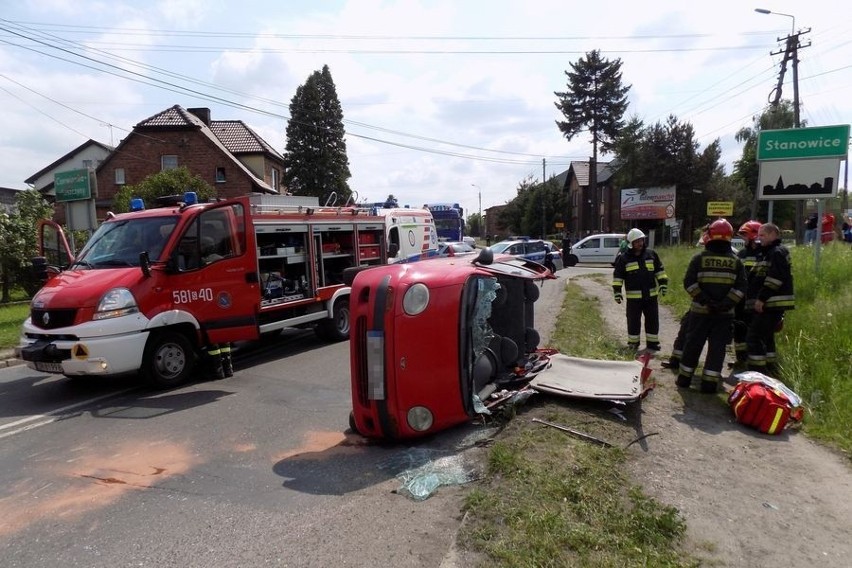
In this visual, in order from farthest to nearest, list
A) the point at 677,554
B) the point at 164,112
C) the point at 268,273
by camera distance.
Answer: the point at 164,112 → the point at 268,273 → the point at 677,554

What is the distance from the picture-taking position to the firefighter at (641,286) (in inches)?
316

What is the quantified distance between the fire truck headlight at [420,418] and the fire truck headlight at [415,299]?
78 cm

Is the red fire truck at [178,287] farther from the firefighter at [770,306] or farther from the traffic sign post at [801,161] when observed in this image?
the traffic sign post at [801,161]

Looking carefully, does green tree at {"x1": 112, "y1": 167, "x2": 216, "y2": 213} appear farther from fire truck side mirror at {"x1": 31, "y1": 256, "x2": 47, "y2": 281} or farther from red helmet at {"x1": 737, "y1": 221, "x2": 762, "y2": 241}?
red helmet at {"x1": 737, "y1": 221, "x2": 762, "y2": 241}

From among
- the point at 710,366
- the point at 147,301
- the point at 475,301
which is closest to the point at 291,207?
the point at 147,301

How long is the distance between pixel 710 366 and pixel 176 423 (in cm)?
556

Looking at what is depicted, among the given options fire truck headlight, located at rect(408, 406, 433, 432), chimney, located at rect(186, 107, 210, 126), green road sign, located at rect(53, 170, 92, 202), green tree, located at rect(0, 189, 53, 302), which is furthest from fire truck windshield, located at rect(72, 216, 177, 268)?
chimney, located at rect(186, 107, 210, 126)

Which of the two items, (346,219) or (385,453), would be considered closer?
(385,453)

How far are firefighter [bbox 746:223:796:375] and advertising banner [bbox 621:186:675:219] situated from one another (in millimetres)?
34937

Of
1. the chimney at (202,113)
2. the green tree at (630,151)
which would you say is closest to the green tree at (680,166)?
the green tree at (630,151)

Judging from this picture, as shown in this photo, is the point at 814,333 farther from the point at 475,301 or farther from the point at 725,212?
the point at 725,212

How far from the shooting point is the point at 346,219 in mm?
10383

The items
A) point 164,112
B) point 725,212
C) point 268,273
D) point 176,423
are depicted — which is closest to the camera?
point 176,423

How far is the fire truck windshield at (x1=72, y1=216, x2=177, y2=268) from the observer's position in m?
7.13
